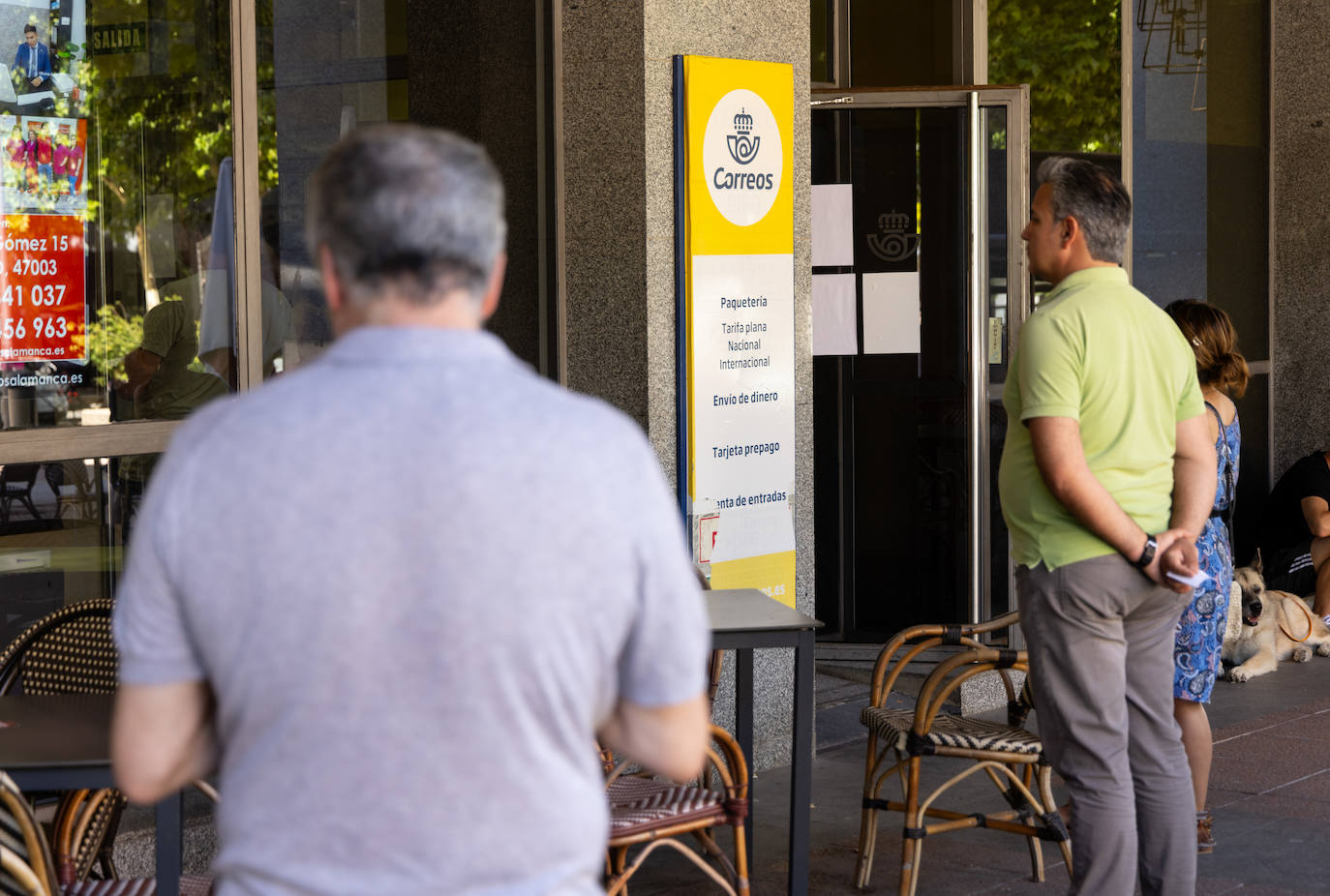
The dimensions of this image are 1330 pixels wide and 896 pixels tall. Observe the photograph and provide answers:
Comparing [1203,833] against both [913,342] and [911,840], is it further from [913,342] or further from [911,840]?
[913,342]

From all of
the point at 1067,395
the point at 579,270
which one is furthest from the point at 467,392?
the point at 579,270

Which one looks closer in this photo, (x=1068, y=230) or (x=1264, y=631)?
(x=1068, y=230)

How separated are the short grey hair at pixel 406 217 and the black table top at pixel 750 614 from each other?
7.43 ft

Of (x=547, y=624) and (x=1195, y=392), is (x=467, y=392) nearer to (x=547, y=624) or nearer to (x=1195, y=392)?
(x=547, y=624)

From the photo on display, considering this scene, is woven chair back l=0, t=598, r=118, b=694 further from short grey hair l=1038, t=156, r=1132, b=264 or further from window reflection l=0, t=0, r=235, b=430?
short grey hair l=1038, t=156, r=1132, b=264

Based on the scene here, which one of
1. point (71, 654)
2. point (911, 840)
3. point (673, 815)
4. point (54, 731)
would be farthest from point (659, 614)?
point (911, 840)

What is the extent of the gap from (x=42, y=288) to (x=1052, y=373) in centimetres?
283

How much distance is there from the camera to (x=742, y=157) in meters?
5.32

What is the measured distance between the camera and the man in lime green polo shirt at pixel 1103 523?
324cm

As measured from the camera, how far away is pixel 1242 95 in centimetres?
971

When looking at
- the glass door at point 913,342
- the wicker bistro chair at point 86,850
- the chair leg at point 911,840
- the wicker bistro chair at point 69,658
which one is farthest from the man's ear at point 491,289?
the glass door at point 913,342

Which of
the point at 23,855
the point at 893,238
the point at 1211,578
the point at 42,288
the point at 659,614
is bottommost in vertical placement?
the point at 23,855

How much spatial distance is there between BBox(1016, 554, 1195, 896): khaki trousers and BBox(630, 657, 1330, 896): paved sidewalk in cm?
96

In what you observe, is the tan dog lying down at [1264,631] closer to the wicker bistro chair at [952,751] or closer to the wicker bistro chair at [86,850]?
the wicker bistro chair at [952,751]
